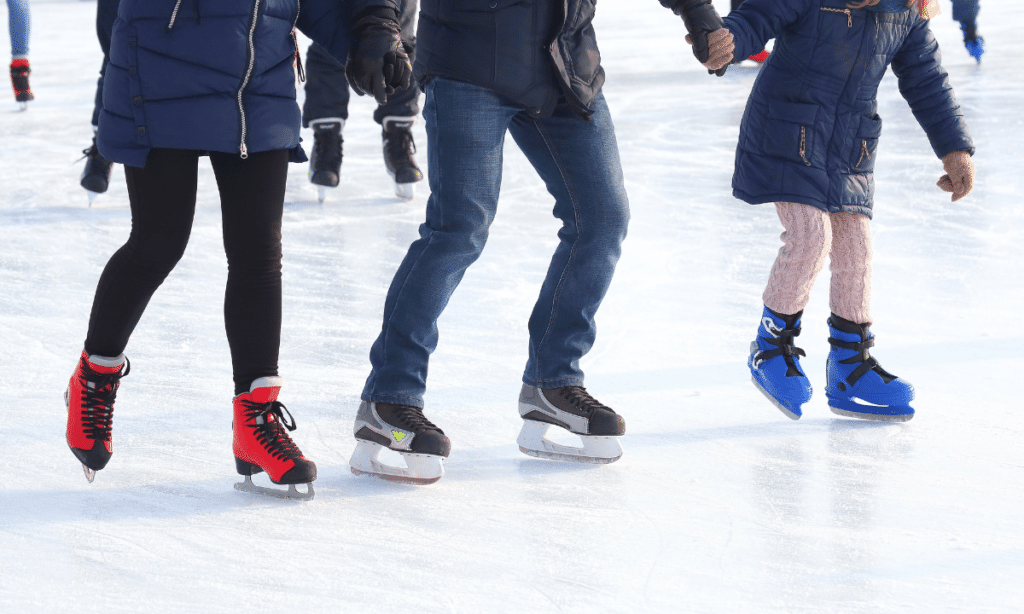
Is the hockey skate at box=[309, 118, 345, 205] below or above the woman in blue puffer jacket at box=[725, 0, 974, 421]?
below

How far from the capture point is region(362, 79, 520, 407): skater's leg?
2178 millimetres

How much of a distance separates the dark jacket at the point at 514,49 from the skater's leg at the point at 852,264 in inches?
27.9

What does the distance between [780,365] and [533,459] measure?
2.02ft

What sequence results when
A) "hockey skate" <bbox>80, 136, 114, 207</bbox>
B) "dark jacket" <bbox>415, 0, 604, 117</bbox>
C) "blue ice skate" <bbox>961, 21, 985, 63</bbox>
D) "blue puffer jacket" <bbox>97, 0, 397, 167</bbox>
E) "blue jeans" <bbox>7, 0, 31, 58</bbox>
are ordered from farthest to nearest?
"blue ice skate" <bbox>961, 21, 985, 63</bbox>, "blue jeans" <bbox>7, 0, 31, 58</bbox>, "hockey skate" <bbox>80, 136, 114, 207</bbox>, "dark jacket" <bbox>415, 0, 604, 117</bbox>, "blue puffer jacket" <bbox>97, 0, 397, 167</bbox>

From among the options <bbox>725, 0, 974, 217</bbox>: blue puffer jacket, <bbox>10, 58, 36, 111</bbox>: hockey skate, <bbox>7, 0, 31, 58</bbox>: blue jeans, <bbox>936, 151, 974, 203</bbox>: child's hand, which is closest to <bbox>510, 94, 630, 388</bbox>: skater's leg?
<bbox>725, 0, 974, 217</bbox>: blue puffer jacket

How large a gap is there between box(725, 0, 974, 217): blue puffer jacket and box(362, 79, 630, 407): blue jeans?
41 centimetres

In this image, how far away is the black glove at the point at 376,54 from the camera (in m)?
2.11

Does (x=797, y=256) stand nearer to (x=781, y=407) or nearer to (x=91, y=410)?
(x=781, y=407)

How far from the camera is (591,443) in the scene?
2383 millimetres

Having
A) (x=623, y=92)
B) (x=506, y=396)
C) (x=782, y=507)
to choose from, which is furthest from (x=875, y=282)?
(x=623, y=92)

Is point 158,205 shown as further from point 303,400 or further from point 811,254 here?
point 811,254

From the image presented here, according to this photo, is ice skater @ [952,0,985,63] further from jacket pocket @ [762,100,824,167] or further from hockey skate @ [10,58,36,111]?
jacket pocket @ [762,100,824,167]

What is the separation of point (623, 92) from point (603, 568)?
589 cm

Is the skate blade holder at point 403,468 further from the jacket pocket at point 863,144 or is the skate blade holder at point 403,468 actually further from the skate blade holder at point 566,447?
the jacket pocket at point 863,144
